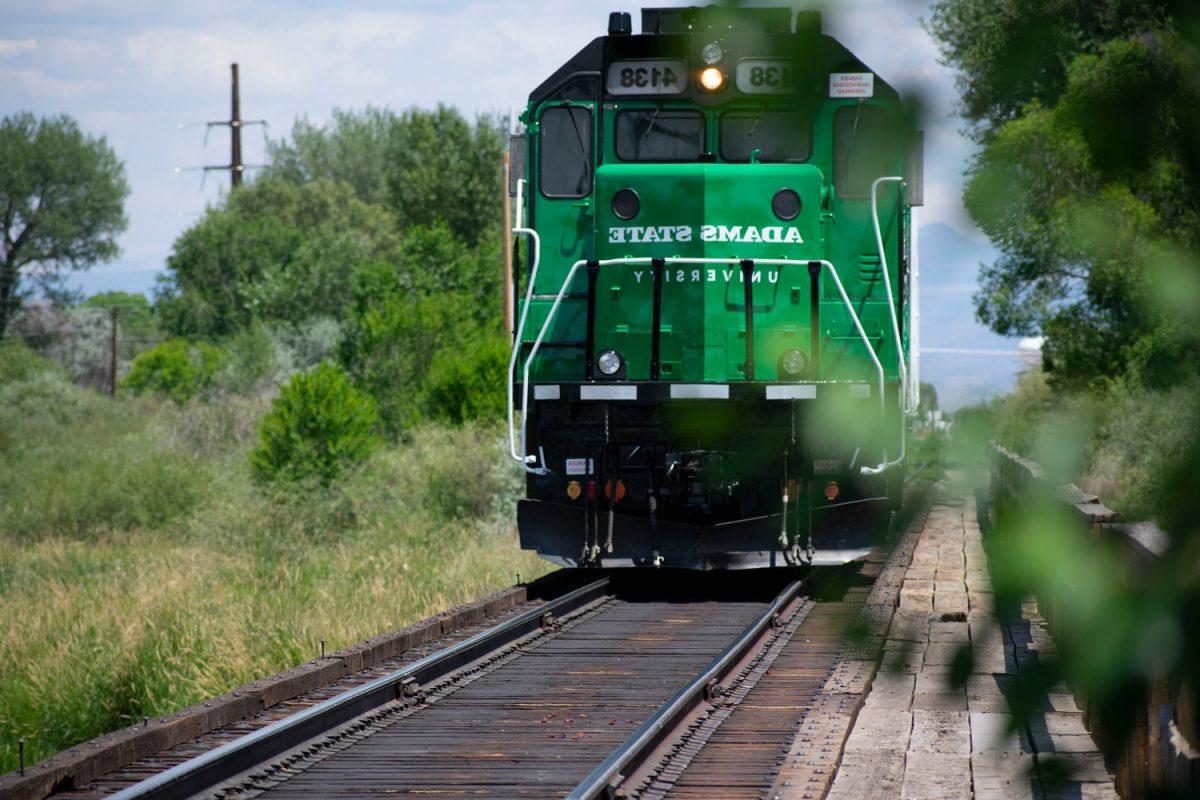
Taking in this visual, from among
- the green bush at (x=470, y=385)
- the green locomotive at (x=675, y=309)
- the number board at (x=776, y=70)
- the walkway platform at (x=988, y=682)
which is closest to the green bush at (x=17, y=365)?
the green bush at (x=470, y=385)

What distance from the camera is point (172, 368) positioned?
55.2m

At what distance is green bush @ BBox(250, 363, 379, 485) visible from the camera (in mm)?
22531

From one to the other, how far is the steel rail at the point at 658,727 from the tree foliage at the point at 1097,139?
367 centimetres

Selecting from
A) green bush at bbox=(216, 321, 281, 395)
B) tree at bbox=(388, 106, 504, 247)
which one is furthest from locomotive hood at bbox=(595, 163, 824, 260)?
tree at bbox=(388, 106, 504, 247)

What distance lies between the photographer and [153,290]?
71.6 metres

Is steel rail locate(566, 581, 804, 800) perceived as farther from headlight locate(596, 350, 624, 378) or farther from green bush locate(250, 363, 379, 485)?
green bush locate(250, 363, 379, 485)

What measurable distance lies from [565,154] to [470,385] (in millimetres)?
15632

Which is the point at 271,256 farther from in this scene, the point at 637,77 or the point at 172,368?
the point at 637,77

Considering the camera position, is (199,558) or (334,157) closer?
(199,558)

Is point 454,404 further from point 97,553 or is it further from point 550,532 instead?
point 550,532

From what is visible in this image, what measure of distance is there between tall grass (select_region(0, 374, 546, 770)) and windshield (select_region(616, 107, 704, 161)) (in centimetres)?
405

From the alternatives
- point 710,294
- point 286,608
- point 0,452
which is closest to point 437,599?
point 286,608

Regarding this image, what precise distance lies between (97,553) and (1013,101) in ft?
70.7

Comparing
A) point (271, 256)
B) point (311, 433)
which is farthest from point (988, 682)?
point (271, 256)
